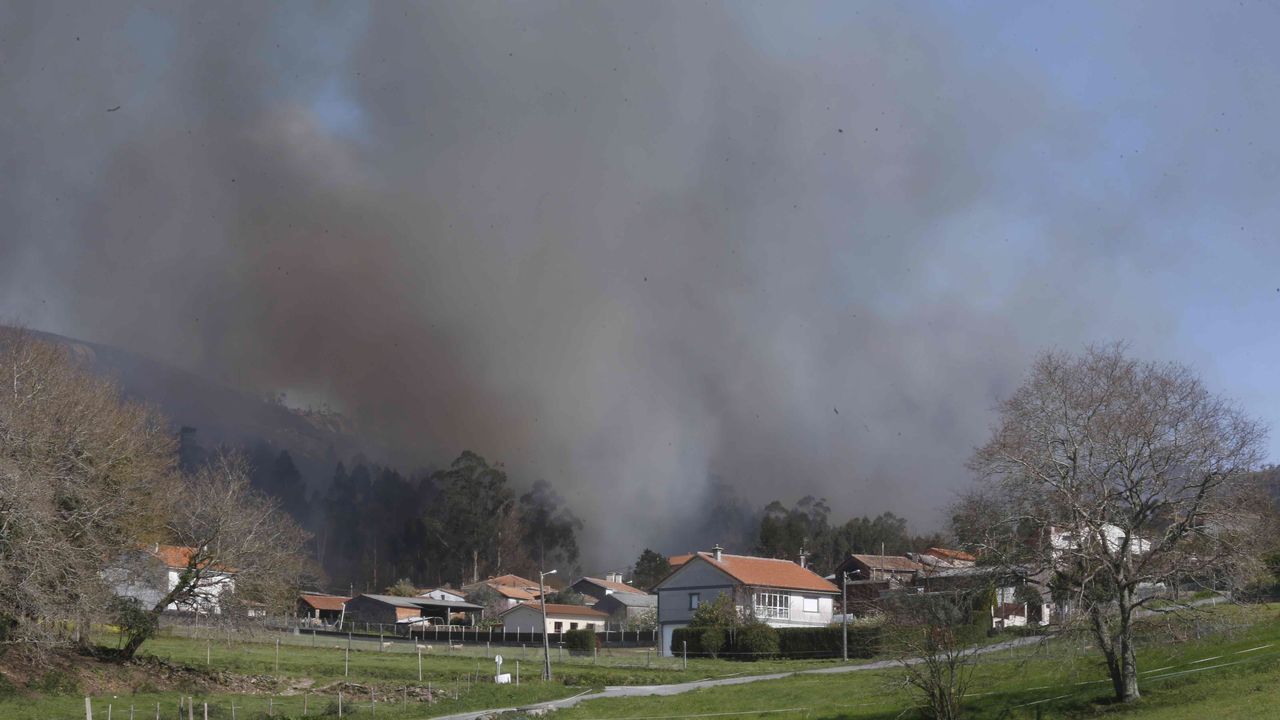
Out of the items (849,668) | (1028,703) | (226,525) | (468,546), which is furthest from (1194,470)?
(468,546)

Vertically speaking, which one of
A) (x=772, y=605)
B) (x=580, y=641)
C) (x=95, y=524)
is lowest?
Result: (x=580, y=641)

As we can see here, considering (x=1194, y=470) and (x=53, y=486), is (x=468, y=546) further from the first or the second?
(x=1194, y=470)

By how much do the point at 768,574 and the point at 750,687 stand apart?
38.6 metres

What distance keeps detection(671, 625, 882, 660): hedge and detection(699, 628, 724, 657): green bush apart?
14 cm

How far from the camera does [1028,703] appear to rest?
94.0 feet

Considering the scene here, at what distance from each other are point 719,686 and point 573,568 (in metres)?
122

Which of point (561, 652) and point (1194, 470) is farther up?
point (1194, 470)

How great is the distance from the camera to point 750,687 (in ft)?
137

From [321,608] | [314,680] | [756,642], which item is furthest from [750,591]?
[321,608]

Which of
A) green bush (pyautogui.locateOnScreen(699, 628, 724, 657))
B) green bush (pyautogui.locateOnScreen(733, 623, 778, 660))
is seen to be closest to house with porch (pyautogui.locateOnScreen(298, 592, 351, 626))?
green bush (pyautogui.locateOnScreen(699, 628, 724, 657))

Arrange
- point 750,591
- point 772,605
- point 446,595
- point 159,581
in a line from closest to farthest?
point 159,581
point 750,591
point 772,605
point 446,595

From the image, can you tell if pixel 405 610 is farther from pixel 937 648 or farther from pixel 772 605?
pixel 937 648

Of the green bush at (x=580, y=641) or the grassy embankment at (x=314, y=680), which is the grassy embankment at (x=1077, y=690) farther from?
the green bush at (x=580, y=641)

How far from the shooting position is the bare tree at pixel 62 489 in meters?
34.8
